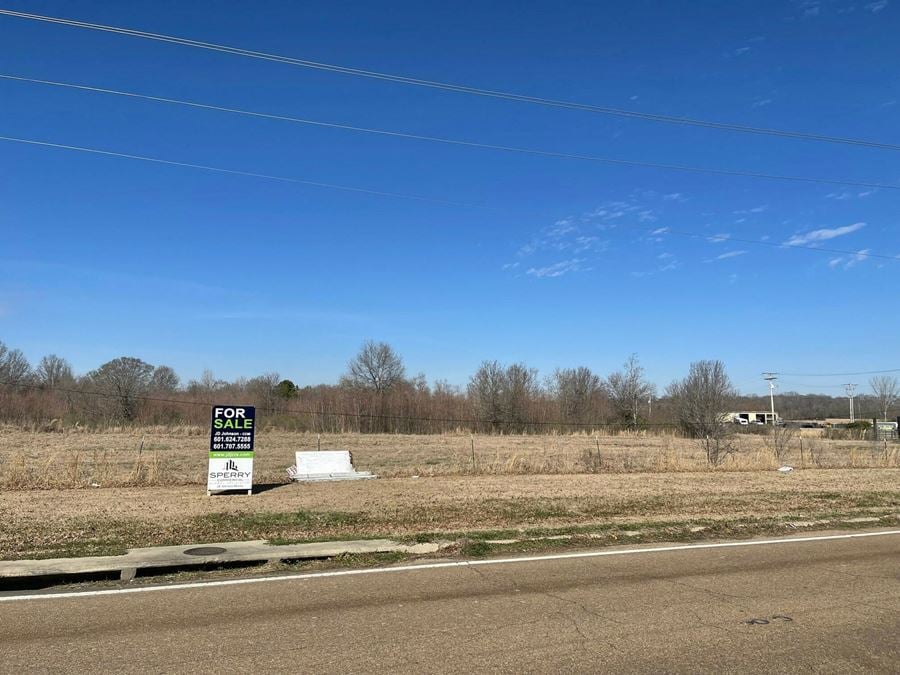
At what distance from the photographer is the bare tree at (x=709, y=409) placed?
87.7 ft

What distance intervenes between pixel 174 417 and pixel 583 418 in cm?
4067

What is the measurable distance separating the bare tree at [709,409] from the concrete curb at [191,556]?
17778mm

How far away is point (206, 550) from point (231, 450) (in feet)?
21.9

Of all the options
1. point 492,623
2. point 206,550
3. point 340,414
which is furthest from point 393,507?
point 340,414

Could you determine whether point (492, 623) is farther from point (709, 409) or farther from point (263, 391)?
point (263, 391)

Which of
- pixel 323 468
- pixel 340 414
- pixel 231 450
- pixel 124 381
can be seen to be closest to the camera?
pixel 231 450

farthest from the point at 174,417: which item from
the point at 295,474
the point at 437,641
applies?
the point at 437,641

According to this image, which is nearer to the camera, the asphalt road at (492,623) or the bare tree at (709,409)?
the asphalt road at (492,623)

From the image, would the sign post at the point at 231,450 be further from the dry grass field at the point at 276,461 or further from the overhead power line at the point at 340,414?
the overhead power line at the point at 340,414

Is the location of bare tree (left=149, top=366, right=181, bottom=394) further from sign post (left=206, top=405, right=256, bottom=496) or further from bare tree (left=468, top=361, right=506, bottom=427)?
sign post (left=206, top=405, right=256, bottom=496)

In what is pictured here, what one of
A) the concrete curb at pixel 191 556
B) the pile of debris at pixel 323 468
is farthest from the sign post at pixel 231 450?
the concrete curb at pixel 191 556

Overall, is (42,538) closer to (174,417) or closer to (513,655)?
(513,655)

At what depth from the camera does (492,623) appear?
5773 mm

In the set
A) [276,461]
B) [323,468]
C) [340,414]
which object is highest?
[340,414]
